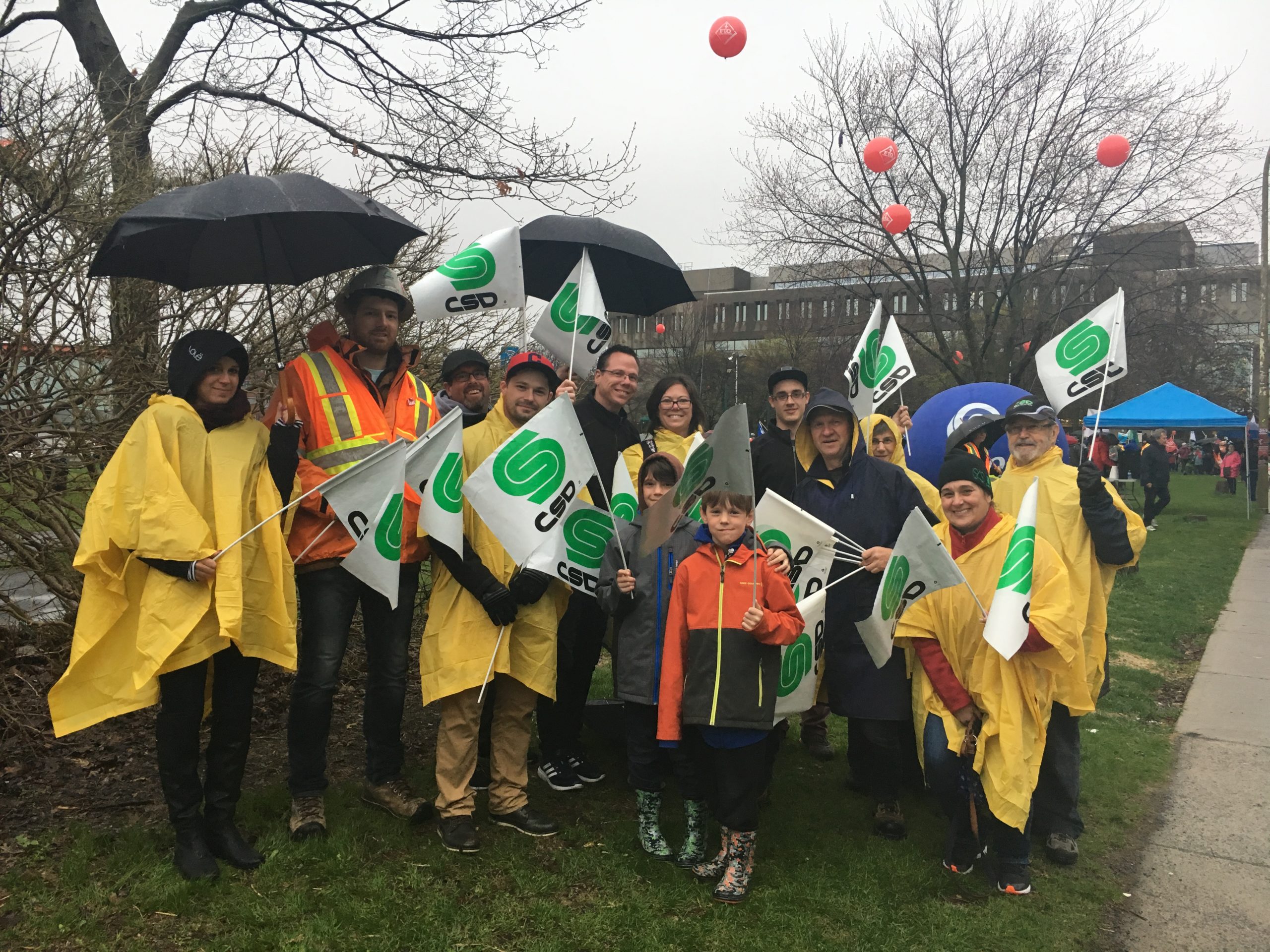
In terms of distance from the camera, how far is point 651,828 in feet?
12.4

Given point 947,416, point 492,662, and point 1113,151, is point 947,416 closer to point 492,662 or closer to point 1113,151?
point 492,662

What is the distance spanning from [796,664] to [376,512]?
179 centimetres

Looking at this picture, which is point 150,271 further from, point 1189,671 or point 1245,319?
point 1245,319

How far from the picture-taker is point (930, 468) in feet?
21.2

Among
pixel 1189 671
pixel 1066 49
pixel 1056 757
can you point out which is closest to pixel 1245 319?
pixel 1066 49

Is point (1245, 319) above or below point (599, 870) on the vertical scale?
above

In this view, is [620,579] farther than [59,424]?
No

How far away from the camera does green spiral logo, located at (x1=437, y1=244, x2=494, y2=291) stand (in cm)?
430

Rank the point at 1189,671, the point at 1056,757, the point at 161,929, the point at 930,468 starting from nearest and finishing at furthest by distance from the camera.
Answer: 1. the point at 161,929
2. the point at 1056,757
3. the point at 930,468
4. the point at 1189,671

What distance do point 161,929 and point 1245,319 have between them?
57530mm

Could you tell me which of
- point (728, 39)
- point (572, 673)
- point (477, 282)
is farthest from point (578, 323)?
point (728, 39)

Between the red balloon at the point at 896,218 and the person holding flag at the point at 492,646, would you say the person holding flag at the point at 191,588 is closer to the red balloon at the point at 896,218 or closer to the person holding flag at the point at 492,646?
the person holding flag at the point at 492,646

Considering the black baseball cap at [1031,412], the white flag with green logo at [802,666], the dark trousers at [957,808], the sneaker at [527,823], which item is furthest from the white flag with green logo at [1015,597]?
the sneaker at [527,823]

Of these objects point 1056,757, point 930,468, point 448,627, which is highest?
point 930,468
